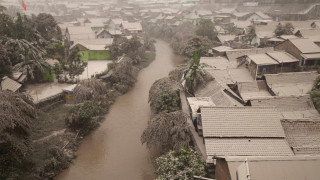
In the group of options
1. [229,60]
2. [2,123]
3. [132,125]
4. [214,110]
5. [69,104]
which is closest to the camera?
[2,123]

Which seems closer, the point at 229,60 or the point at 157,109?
the point at 157,109

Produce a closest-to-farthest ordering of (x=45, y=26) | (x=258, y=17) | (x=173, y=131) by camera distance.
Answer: (x=173, y=131) → (x=45, y=26) → (x=258, y=17)

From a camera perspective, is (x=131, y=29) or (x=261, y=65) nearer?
(x=261, y=65)

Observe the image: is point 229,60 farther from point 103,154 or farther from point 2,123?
point 2,123

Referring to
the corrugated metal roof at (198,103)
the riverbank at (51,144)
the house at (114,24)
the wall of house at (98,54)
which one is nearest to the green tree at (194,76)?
the corrugated metal roof at (198,103)

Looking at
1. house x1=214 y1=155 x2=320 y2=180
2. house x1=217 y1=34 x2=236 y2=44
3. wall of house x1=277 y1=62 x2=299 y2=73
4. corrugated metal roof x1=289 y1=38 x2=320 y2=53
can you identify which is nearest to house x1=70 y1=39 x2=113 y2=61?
house x1=217 y1=34 x2=236 y2=44

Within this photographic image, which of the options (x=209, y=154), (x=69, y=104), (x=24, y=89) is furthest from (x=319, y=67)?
(x=24, y=89)

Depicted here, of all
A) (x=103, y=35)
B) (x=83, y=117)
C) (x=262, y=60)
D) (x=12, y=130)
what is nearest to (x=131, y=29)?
(x=103, y=35)

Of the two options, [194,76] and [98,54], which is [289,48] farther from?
[98,54]
